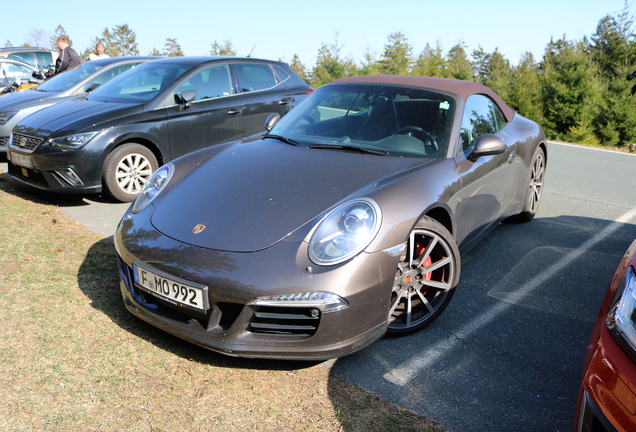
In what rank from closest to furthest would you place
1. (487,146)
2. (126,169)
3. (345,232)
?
(345,232), (487,146), (126,169)

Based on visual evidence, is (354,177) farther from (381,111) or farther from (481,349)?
(481,349)

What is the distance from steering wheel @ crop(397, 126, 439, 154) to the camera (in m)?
3.71

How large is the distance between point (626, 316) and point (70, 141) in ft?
17.2

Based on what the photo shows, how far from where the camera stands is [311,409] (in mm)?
2582

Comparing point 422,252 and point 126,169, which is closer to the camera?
point 422,252

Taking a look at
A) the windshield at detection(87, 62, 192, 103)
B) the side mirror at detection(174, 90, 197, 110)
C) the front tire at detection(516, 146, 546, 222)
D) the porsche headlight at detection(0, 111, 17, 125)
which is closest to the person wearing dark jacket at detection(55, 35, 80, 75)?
the porsche headlight at detection(0, 111, 17, 125)

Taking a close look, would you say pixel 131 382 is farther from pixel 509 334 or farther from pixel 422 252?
pixel 509 334

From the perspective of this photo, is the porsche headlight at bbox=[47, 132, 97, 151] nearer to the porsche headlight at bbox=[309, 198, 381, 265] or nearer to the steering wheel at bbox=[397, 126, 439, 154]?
the steering wheel at bbox=[397, 126, 439, 154]

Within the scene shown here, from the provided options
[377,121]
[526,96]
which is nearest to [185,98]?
[377,121]

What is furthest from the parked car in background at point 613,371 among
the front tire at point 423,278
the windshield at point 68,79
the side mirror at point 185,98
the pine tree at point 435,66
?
the pine tree at point 435,66

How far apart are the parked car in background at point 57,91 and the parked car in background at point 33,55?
27.4 ft

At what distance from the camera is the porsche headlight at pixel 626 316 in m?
1.74

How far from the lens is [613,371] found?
1.72m

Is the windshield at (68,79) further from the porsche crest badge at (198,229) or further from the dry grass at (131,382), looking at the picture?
the porsche crest badge at (198,229)
